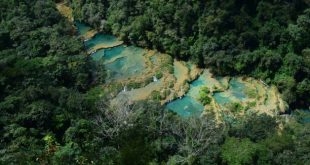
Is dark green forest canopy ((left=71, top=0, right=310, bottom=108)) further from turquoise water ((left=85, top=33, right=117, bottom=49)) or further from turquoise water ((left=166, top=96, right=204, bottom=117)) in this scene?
turquoise water ((left=166, top=96, right=204, bottom=117))

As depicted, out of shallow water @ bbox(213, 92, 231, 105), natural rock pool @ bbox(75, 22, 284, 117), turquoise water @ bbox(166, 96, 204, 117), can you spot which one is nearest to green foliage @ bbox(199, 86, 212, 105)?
natural rock pool @ bbox(75, 22, 284, 117)

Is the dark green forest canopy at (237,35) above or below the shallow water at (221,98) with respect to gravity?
above

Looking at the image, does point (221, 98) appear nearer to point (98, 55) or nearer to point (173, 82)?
point (173, 82)

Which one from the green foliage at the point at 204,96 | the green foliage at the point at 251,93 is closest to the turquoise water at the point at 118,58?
the green foliage at the point at 204,96

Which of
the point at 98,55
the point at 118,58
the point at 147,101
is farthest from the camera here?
the point at 98,55

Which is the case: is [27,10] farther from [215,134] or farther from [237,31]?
[215,134]

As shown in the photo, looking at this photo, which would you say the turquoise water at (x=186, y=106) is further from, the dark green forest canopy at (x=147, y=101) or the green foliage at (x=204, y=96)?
the dark green forest canopy at (x=147, y=101)

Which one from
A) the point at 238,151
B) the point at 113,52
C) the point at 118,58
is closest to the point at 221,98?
the point at 118,58
